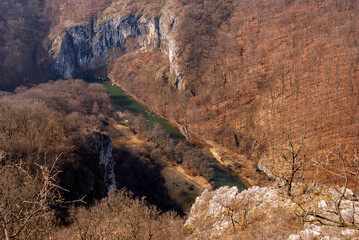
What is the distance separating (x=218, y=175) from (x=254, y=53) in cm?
3788

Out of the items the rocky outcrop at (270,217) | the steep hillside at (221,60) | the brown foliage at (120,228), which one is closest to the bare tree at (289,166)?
the steep hillside at (221,60)

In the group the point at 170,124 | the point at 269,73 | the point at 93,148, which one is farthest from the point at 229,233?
the point at 269,73

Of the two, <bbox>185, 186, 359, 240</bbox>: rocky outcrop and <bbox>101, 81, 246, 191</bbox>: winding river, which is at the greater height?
<bbox>185, 186, 359, 240</bbox>: rocky outcrop

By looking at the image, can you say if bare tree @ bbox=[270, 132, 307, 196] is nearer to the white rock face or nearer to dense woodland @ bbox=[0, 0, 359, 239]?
dense woodland @ bbox=[0, 0, 359, 239]

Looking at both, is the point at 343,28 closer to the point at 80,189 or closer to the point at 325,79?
the point at 325,79

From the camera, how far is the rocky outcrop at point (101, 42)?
9950 cm

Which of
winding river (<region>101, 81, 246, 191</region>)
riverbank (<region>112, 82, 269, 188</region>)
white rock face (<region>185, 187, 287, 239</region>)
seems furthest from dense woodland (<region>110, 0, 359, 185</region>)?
white rock face (<region>185, 187, 287, 239</region>)

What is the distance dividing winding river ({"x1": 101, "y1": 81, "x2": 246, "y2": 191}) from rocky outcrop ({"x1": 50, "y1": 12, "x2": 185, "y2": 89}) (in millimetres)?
21051

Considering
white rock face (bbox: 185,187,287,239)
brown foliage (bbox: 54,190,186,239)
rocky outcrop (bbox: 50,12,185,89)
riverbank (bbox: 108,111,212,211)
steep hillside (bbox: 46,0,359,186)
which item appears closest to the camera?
brown foliage (bbox: 54,190,186,239)

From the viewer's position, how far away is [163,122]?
58.4 metres

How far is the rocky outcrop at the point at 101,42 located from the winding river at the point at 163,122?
21.1 meters

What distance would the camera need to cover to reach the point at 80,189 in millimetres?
22250

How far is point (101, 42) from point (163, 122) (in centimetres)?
7253

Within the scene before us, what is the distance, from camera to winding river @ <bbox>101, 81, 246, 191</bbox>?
36.8m
